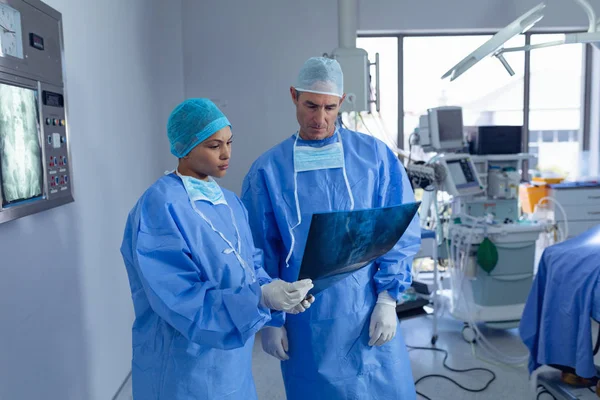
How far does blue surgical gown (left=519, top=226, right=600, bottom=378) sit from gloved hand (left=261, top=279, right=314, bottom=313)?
150 centimetres

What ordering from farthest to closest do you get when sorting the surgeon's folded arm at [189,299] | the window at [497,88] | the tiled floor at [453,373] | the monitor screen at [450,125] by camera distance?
1. the window at [497,88]
2. the monitor screen at [450,125]
3. the tiled floor at [453,373]
4. the surgeon's folded arm at [189,299]

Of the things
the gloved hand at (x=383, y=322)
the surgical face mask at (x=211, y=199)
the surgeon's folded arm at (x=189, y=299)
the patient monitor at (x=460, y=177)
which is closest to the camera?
the surgeon's folded arm at (x=189, y=299)

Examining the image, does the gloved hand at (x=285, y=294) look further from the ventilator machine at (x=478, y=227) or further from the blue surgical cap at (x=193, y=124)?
the ventilator machine at (x=478, y=227)

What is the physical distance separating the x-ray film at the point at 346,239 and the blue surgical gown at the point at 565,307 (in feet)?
4.12

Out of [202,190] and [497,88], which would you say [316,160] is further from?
[497,88]

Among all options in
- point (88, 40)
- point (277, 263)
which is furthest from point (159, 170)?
point (277, 263)

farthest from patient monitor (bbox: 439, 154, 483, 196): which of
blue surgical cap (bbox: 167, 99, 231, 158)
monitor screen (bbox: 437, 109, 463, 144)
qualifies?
blue surgical cap (bbox: 167, 99, 231, 158)

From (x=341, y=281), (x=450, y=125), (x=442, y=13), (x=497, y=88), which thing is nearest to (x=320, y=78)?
(x=341, y=281)

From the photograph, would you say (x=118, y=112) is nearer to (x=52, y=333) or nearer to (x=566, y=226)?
(x=52, y=333)

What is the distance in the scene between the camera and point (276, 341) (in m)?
1.54

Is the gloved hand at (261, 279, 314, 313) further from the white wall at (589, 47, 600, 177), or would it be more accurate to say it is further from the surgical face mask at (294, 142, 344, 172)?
the white wall at (589, 47, 600, 177)

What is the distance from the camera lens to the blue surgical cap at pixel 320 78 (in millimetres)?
1577

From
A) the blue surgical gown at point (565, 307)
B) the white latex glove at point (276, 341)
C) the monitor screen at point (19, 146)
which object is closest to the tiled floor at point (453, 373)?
the blue surgical gown at point (565, 307)

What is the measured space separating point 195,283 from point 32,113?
2.82 ft
